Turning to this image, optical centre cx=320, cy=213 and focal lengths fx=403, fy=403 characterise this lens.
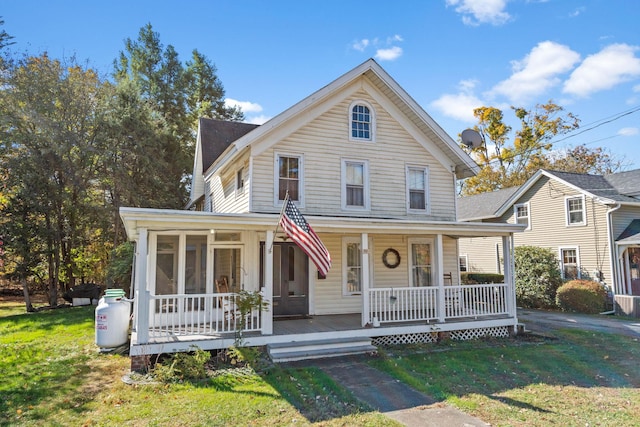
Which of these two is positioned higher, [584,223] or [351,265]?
A: [584,223]

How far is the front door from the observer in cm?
1130

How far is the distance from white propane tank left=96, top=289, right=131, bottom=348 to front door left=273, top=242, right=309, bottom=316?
152 inches

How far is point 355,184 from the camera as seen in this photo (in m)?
12.4

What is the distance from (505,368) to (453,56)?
31.1 feet

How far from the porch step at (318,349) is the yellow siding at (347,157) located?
12.9 feet

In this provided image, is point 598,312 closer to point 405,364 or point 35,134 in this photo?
point 405,364

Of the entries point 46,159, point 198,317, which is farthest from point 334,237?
point 46,159

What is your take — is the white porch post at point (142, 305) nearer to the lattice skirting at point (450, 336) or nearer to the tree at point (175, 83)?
the lattice skirting at point (450, 336)

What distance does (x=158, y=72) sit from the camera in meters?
28.8

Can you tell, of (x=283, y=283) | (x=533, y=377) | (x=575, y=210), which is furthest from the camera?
(x=575, y=210)

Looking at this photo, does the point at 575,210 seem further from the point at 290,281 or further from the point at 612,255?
the point at 290,281

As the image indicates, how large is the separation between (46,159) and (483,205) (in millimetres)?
23447

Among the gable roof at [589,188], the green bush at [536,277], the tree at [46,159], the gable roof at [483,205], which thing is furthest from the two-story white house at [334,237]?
the gable roof at [483,205]

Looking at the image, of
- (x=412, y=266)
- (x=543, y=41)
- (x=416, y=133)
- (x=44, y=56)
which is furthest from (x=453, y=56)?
(x=44, y=56)
